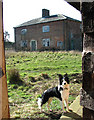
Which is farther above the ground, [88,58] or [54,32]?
[54,32]

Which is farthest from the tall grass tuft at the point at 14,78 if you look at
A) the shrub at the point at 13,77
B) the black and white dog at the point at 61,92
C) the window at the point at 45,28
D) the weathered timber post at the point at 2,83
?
the window at the point at 45,28

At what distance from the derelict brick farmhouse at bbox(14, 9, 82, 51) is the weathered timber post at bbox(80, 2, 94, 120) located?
20.6m

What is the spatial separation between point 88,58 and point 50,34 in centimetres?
2232

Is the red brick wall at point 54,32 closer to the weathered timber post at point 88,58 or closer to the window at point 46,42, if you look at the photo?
the window at point 46,42

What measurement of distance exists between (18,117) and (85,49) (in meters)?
2.68

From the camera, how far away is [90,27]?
50.1 inches

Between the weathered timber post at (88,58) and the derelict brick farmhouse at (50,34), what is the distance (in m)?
20.6

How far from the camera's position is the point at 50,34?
2319 cm

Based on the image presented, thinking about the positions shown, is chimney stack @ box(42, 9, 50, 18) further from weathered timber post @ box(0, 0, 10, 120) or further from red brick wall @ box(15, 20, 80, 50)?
weathered timber post @ box(0, 0, 10, 120)

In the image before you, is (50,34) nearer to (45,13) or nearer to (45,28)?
(45,28)

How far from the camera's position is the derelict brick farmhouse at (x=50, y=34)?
21891 millimetres

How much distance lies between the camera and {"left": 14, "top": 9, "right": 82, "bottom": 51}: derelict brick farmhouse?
862 inches

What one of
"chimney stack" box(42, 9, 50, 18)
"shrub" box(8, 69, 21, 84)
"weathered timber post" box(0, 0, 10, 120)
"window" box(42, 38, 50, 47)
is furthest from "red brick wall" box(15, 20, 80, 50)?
"weathered timber post" box(0, 0, 10, 120)

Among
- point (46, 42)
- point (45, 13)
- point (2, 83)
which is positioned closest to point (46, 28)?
point (46, 42)
